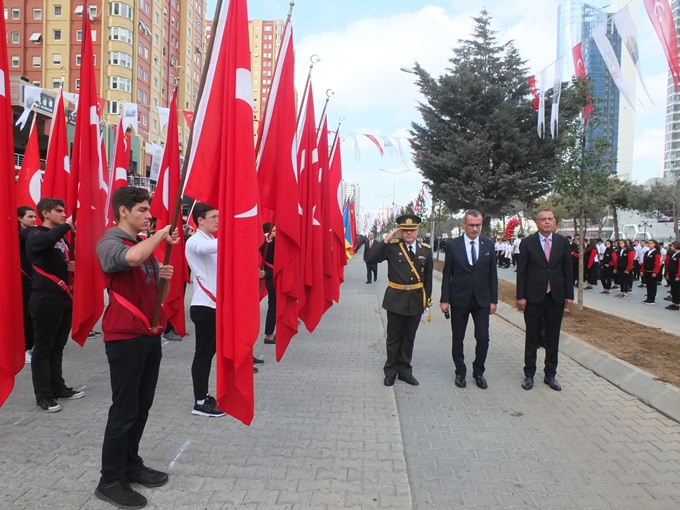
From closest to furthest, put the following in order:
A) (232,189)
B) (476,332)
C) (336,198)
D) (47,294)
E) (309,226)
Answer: (232,189) < (47,294) < (476,332) < (309,226) < (336,198)

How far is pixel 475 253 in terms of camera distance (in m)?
6.21

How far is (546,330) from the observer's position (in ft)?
20.4

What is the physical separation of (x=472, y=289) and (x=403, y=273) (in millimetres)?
852

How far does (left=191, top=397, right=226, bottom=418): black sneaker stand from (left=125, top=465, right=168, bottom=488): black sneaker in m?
1.34

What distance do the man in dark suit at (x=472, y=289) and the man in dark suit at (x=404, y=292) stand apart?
333 millimetres

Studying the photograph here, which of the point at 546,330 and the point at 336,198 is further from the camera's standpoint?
Answer: the point at 336,198

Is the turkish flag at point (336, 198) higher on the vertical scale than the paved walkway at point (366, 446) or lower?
higher

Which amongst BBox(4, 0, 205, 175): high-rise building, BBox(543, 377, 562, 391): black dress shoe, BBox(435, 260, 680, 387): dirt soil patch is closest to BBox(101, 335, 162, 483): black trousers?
BBox(543, 377, 562, 391): black dress shoe

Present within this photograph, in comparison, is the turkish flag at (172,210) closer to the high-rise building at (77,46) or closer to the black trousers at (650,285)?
the black trousers at (650,285)

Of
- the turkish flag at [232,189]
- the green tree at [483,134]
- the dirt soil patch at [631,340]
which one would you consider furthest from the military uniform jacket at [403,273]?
the green tree at [483,134]

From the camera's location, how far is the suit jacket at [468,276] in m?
6.11

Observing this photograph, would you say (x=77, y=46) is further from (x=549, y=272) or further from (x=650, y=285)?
(x=549, y=272)

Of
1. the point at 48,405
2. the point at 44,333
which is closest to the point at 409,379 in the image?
the point at 48,405

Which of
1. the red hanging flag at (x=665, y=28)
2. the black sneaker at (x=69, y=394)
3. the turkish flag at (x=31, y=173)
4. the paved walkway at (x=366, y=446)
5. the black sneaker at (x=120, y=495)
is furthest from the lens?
the turkish flag at (x=31, y=173)
